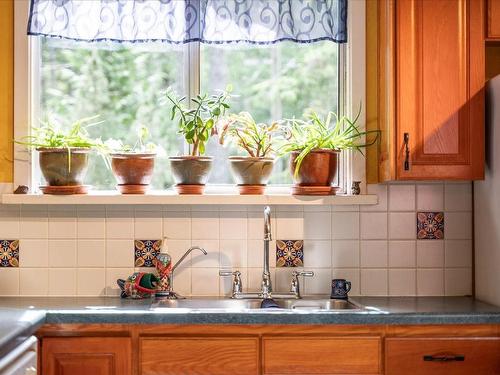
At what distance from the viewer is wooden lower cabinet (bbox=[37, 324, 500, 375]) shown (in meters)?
2.92

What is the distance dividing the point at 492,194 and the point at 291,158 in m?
0.85

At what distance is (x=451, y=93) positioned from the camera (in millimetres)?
3197

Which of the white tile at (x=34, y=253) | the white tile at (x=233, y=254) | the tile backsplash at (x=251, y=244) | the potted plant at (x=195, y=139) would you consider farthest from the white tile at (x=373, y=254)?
the white tile at (x=34, y=253)

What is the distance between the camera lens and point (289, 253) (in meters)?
3.51

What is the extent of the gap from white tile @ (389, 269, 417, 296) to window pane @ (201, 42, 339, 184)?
633 mm

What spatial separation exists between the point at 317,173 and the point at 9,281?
56.2 inches

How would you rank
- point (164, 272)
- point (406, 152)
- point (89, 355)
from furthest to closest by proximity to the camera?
point (164, 272), point (406, 152), point (89, 355)

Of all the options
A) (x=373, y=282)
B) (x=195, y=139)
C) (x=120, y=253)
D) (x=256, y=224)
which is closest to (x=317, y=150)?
(x=256, y=224)

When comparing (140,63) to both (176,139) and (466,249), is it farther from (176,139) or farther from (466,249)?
(466,249)

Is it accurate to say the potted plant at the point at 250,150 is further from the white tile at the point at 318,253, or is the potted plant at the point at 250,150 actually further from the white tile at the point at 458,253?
the white tile at the point at 458,253

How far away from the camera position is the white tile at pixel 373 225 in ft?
11.6

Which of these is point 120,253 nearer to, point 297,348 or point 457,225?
point 297,348

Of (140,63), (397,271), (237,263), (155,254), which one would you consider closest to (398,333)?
(397,271)

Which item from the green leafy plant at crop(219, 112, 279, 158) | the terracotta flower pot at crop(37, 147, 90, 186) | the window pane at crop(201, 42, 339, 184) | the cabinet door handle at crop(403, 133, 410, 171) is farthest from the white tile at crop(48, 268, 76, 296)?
the cabinet door handle at crop(403, 133, 410, 171)
